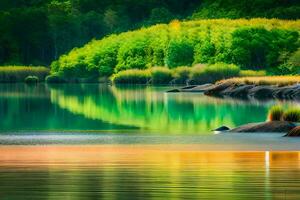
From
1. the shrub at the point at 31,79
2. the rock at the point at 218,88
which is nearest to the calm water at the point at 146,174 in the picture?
the rock at the point at 218,88

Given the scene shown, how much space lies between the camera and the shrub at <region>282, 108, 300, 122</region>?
107ft

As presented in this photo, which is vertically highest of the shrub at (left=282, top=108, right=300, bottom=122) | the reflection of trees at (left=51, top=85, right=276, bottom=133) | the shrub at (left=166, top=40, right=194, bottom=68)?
the shrub at (left=166, top=40, right=194, bottom=68)

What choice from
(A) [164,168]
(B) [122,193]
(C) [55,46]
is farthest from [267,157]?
(C) [55,46]

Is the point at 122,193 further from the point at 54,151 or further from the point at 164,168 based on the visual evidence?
the point at 54,151

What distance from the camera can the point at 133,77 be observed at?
3836 inches

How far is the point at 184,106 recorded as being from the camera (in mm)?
48812

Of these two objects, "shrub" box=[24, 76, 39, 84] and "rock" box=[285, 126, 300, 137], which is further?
"shrub" box=[24, 76, 39, 84]

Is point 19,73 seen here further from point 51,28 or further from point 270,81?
point 270,81

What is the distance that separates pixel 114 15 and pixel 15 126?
102 meters

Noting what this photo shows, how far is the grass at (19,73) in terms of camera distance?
354ft

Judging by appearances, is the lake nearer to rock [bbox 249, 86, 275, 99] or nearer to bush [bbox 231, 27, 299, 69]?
rock [bbox 249, 86, 275, 99]

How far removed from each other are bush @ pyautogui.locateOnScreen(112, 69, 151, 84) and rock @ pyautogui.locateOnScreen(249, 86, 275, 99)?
112 ft

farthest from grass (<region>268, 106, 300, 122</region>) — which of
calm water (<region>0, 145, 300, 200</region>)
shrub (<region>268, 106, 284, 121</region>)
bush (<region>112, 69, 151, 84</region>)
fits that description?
bush (<region>112, 69, 151, 84</region>)

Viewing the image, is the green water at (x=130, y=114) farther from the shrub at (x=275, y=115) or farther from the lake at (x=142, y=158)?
the shrub at (x=275, y=115)
